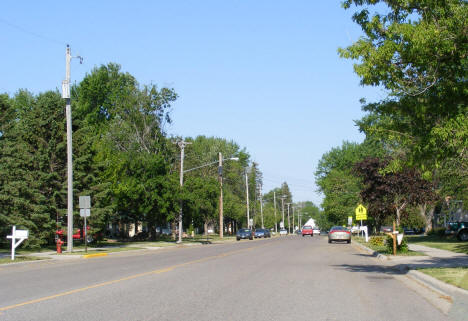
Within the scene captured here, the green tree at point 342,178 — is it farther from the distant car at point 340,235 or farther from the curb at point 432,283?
the curb at point 432,283

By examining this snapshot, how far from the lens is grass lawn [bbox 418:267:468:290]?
509 inches

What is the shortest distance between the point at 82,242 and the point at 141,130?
40.6 feet

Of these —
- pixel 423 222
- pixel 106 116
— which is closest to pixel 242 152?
pixel 106 116

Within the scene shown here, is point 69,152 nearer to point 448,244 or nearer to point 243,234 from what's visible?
point 448,244

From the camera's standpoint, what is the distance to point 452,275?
14977mm

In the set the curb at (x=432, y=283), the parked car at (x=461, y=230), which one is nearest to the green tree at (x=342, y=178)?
the parked car at (x=461, y=230)

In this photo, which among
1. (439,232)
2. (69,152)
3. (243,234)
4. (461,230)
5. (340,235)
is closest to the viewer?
(69,152)

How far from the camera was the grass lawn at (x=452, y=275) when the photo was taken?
1292 centimetres

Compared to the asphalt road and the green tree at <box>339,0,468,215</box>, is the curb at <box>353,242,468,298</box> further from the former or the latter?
the green tree at <box>339,0,468,215</box>

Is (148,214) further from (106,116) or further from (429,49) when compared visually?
(429,49)

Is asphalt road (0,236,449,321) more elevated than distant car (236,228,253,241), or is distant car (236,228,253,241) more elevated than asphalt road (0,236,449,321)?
distant car (236,228,253,241)

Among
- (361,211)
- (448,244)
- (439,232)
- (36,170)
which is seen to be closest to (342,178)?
(439,232)

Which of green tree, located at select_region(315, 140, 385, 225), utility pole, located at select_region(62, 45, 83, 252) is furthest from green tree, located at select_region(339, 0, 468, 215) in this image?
green tree, located at select_region(315, 140, 385, 225)

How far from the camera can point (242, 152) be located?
112625 mm
